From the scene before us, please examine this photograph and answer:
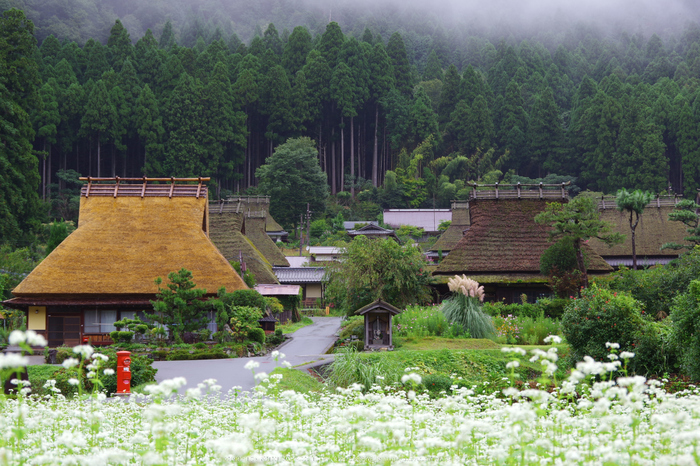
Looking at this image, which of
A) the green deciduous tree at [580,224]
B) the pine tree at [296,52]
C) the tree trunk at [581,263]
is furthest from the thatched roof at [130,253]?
the pine tree at [296,52]

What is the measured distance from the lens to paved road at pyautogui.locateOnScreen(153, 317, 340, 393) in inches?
578

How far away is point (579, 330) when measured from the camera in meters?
13.2

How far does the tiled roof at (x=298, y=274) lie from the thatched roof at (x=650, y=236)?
55.7 ft

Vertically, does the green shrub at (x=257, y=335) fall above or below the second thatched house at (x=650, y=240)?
below

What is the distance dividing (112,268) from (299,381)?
11789 millimetres

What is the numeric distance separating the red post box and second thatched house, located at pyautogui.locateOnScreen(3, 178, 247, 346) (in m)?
8.82

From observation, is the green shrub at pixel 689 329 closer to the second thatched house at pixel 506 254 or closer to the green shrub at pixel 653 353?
the green shrub at pixel 653 353

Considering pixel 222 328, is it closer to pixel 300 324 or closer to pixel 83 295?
pixel 83 295

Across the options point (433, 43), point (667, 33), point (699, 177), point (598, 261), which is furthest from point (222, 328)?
point (667, 33)

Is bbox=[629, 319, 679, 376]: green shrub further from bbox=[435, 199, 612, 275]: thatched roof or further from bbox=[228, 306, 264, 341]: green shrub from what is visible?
bbox=[435, 199, 612, 275]: thatched roof

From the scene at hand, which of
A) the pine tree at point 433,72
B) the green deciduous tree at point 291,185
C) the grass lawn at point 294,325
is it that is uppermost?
the pine tree at point 433,72

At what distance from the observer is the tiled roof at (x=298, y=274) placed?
41.6m

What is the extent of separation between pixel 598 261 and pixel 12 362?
28530 millimetres

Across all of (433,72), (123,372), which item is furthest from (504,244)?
(433,72)
